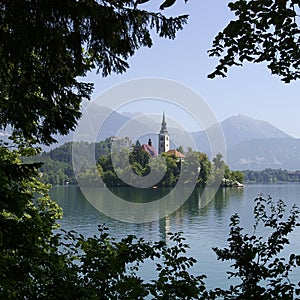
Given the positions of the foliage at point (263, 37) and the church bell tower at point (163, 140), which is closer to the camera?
the foliage at point (263, 37)

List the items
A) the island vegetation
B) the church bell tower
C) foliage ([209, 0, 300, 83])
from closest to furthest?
foliage ([209, 0, 300, 83])
the island vegetation
the church bell tower

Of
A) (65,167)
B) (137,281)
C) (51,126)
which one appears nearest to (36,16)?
(51,126)

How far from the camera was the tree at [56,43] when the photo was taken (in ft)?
10.5

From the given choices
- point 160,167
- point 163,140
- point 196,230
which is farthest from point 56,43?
point 163,140

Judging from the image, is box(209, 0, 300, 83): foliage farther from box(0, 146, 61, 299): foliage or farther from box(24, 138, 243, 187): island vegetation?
box(24, 138, 243, 187): island vegetation

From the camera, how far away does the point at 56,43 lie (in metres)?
3.39

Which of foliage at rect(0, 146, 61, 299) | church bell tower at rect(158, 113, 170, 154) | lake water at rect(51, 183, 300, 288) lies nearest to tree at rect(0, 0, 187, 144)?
foliage at rect(0, 146, 61, 299)

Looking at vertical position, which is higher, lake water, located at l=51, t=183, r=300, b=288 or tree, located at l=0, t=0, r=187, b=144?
tree, located at l=0, t=0, r=187, b=144

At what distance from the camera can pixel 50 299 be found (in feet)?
12.7

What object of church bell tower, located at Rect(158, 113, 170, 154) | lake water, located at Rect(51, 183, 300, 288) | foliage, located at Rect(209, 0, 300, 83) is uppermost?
church bell tower, located at Rect(158, 113, 170, 154)

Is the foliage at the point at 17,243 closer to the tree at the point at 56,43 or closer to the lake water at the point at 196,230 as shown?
the tree at the point at 56,43

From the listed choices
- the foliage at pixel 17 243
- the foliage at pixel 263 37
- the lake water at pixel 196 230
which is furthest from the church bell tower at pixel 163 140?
the foliage at pixel 263 37

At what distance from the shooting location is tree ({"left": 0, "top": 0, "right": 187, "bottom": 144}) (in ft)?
10.5

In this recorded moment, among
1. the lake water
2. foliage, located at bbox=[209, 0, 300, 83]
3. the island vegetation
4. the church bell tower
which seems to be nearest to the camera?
foliage, located at bbox=[209, 0, 300, 83]
